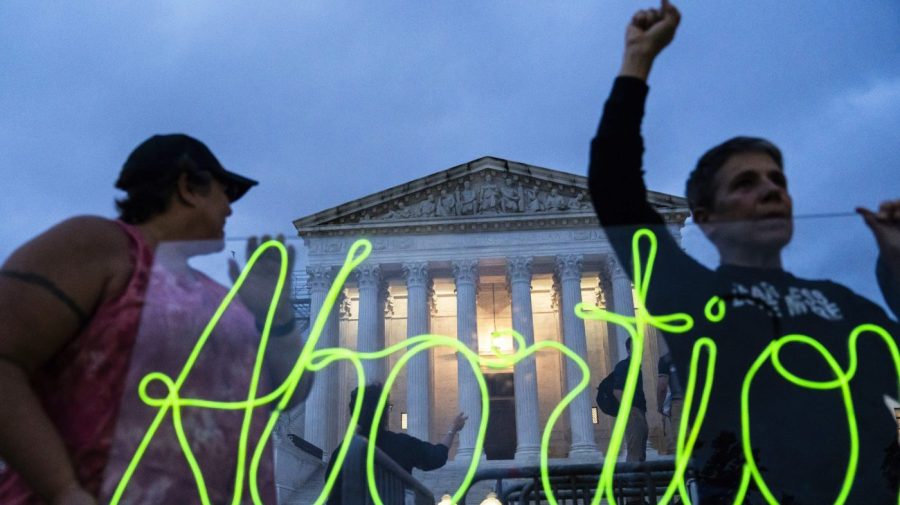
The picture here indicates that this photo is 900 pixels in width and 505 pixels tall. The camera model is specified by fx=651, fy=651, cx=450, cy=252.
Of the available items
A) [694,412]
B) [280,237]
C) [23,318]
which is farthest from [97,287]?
[694,412]

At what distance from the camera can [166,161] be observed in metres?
2.61

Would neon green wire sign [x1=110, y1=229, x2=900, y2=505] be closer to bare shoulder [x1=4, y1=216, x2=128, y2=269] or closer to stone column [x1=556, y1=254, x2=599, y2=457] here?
bare shoulder [x1=4, y1=216, x2=128, y2=269]

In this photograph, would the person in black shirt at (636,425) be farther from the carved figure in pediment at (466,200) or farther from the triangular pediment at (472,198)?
the carved figure in pediment at (466,200)

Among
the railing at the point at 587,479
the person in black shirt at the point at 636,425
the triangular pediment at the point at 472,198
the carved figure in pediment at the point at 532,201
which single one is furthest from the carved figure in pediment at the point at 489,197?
the railing at the point at 587,479

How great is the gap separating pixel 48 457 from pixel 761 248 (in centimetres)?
284

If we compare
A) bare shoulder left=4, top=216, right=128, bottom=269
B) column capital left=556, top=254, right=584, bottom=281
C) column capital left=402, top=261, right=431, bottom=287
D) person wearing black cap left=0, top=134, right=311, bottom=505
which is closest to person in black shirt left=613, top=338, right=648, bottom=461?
person wearing black cap left=0, top=134, right=311, bottom=505

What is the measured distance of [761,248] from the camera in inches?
113

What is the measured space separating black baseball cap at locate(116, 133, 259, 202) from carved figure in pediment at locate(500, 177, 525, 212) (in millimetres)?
30549

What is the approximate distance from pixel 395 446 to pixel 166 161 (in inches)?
72.6

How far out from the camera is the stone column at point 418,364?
29.5m

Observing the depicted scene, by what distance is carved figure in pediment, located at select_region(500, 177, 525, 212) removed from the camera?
33275 mm

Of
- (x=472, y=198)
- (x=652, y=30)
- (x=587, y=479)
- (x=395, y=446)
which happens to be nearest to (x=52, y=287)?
(x=395, y=446)

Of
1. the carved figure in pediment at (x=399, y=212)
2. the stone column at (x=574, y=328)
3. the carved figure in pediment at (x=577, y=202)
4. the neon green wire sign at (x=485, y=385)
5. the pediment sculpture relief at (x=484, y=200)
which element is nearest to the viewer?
the neon green wire sign at (x=485, y=385)

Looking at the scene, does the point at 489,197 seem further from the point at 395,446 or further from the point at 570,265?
the point at 395,446
